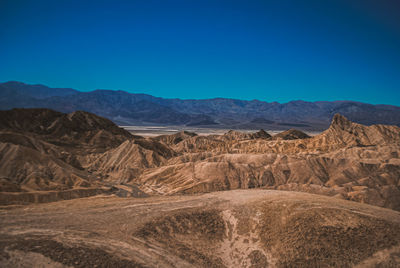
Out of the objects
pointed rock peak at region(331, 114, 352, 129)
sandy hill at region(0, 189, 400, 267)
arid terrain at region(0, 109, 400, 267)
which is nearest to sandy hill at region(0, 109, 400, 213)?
arid terrain at region(0, 109, 400, 267)

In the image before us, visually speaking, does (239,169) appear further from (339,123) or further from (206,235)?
(339,123)

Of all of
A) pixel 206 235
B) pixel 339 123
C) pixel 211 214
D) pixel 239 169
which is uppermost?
pixel 339 123

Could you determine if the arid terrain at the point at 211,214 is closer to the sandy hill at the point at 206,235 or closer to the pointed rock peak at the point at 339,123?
the sandy hill at the point at 206,235

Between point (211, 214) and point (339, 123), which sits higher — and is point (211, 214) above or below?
below

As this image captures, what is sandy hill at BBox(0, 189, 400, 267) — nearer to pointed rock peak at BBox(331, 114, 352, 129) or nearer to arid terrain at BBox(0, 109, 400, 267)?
arid terrain at BBox(0, 109, 400, 267)

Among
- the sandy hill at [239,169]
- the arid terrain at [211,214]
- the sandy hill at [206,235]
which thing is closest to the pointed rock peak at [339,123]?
the sandy hill at [239,169]

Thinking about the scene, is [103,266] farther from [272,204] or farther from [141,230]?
[272,204]

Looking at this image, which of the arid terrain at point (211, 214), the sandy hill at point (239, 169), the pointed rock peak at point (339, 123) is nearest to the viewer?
the arid terrain at point (211, 214)

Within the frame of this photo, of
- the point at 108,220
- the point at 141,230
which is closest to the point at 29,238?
the point at 108,220

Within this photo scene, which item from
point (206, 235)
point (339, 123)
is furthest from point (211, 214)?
point (339, 123)
